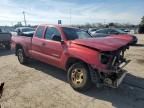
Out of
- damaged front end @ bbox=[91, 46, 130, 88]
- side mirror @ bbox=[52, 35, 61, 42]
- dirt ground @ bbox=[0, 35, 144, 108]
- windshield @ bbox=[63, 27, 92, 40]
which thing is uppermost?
windshield @ bbox=[63, 27, 92, 40]

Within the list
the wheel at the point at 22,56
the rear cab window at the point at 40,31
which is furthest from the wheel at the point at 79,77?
the wheel at the point at 22,56

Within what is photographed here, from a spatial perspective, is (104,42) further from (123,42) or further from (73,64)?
(73,64)

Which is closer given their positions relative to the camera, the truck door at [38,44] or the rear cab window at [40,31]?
the truck door at [38,44]

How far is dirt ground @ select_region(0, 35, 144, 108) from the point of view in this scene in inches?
193

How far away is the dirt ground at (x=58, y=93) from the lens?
4.91 metres

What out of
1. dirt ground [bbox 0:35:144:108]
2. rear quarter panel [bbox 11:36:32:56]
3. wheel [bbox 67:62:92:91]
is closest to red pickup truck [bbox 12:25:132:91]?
wheel [bbox 67:62:92:91]

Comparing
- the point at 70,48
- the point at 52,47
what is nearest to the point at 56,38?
the point at 52,47

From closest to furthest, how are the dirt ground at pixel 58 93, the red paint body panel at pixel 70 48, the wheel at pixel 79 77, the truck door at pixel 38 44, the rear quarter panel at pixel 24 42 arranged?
the dirt ground at pixel 58 93, the red paint body panel at pixel 70 48, the wheel at pixel 79 77, the truck door at pixel 38 44, the rear quarter panel at pixel 24 42

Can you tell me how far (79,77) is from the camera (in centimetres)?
573

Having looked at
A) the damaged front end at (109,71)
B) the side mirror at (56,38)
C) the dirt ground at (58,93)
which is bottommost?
the dirt ground at (58,93)

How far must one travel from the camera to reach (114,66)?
17.3 ft

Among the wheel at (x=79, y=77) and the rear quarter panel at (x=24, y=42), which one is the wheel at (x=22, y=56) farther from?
the wheel at (x=79, y=77)

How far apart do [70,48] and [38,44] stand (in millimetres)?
2050

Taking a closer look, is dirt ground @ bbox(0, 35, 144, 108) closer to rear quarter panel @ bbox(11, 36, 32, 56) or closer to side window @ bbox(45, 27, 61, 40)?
rear quarter panel @ bbox(11, 36, 32, 56)
